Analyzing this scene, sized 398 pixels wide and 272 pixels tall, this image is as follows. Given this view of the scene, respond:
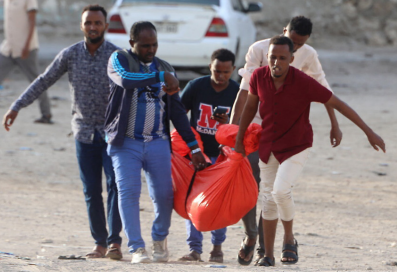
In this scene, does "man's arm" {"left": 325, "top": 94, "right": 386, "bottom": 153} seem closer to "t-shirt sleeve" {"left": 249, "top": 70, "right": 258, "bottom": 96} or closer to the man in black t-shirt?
"t-shirt sleeve" {"left": 249, "top": 70, "right": 258, "bottom": 96}

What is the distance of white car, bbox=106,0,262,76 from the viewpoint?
36.4 feet

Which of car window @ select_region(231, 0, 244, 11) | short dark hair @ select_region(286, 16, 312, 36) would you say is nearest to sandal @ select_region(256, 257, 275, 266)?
short dark hair @ select_region(286, 16, 312, 36)

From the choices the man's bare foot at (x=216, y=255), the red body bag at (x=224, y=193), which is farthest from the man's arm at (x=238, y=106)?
the man's bare foot at (x=216, y=255)

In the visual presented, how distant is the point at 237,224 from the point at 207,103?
152cm

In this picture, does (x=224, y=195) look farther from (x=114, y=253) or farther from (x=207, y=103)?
(x=114, y=253)

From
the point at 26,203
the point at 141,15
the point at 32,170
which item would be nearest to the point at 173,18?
the point at 141,15

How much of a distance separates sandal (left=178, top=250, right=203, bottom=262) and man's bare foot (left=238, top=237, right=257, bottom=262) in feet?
0.92

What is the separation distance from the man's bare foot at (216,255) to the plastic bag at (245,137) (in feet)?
2.70

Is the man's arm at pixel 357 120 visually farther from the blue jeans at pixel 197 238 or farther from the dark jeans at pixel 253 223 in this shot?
the blue jeans at pixel 197 238

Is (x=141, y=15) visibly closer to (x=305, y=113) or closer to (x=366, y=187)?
(x=366, y=187)

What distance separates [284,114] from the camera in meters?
4.13

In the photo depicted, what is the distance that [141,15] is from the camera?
36.8 ft

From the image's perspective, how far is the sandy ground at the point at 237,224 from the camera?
467 centimetres

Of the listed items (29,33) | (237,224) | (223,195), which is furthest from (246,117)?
(29,33)
